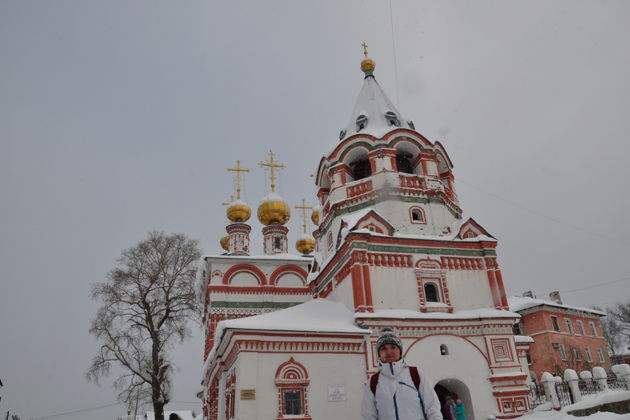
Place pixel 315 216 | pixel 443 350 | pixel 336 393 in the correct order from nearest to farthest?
pixel 336 393, pixel 443 350, pixel 315 216

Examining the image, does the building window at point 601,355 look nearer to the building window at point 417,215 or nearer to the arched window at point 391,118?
the building window at point 417,215

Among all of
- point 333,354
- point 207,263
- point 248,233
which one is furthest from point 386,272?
point 248,233

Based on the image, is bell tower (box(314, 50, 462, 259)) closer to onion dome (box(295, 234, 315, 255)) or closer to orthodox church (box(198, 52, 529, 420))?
orthodox church (box(198, 52, 529, 420))

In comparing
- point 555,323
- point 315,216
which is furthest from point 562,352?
point 315,216

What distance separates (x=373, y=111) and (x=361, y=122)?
0.75 m

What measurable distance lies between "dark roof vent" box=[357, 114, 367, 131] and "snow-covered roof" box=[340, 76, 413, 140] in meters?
0.10

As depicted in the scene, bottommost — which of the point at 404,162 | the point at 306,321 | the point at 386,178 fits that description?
the point at 306,321

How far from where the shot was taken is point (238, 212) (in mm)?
24750

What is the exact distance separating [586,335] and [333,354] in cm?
2435

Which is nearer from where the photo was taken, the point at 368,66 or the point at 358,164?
the point at 358,164

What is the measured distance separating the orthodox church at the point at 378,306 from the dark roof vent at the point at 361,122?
0.04 metres

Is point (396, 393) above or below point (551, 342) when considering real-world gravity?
below

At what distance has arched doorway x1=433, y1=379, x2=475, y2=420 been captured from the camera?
12338mm

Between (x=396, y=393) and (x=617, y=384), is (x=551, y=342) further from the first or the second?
(x=396, y=393)
